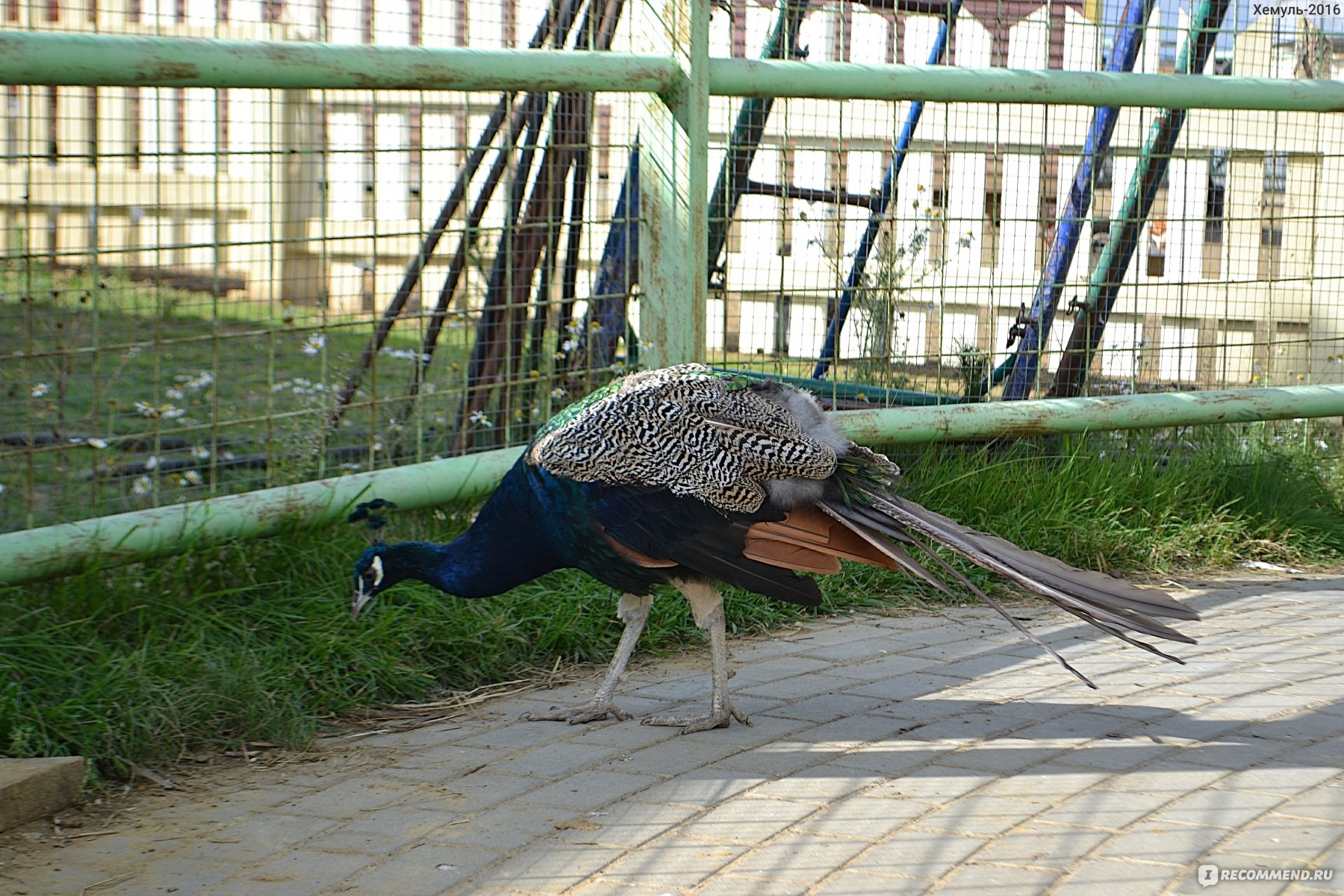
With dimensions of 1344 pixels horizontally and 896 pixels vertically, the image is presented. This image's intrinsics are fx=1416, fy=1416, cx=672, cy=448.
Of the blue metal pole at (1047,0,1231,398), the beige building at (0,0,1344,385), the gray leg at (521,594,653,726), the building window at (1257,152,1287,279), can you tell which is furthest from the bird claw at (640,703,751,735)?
the building window at (1257,152,1287,279)

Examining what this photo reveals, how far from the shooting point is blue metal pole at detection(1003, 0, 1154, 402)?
6727mm

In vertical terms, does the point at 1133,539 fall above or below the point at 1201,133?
below

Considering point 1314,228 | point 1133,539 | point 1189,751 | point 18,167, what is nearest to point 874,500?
point 1189,751

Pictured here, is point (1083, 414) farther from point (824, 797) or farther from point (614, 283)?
point (824, 797)

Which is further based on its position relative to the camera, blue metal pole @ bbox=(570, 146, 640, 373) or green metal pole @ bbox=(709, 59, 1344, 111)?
blue metal pole @ bbox=(570, 146, 640, 373)

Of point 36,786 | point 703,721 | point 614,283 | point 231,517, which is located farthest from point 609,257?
point 36,786

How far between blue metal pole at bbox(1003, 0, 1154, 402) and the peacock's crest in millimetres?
2621

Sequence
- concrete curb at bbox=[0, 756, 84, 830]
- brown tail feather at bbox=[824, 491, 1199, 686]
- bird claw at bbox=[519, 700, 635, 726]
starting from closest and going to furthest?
concrete curb at bbox=[0, 756, 84, 830], brown tail feather at bbox=[824, 491, 1199, 686], bird claw at bbox=[519, 700, 635, 726]

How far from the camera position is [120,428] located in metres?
8.73

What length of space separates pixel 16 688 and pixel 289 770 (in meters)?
0.76

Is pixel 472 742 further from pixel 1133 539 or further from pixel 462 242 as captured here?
pixel 1133 539

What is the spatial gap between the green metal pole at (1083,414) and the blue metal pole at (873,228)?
42cm

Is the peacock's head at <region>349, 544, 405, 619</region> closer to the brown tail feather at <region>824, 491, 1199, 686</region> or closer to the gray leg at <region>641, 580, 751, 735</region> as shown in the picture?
the gray leg at <region>641, 580, 751, 735</region>

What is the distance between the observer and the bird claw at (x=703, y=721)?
4184mm
